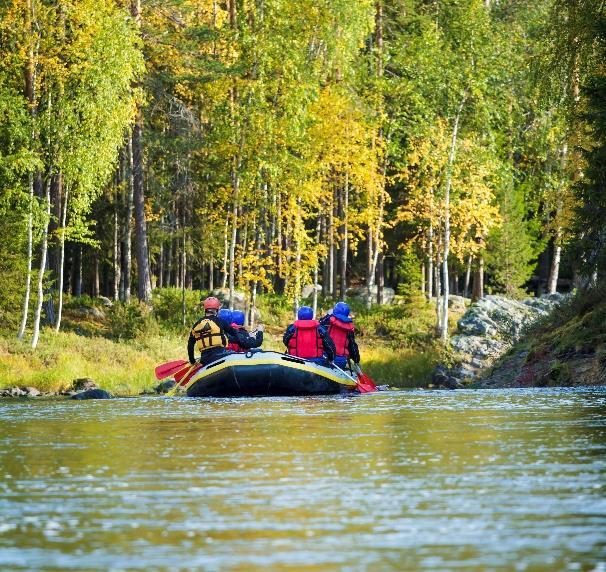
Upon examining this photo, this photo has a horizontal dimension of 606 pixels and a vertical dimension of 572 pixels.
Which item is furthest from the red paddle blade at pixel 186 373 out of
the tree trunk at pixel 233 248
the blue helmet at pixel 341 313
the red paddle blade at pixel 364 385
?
the tree trunk at pixel 233 248

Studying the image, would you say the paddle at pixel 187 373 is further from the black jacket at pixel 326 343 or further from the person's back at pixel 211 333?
the black jacket at pixel 326 343

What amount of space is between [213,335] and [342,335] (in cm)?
288

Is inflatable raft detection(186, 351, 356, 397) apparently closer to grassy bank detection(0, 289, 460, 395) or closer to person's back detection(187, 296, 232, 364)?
person's back detection(187, 296, 232, 364)

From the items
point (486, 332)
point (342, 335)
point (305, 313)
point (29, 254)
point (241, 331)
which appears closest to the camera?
point (305, 313)

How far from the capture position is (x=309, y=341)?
25766 mm

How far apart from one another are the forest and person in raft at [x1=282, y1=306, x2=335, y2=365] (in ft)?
32.3

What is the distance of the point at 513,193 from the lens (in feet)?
177

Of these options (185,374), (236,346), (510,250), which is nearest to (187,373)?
(185,374)

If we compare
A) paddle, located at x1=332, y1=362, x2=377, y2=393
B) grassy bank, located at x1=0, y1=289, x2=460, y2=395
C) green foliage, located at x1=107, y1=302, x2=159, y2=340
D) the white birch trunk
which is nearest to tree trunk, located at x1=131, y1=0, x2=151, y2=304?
grassy bank, located at x1=0, y1=289, x2=460, y2=395

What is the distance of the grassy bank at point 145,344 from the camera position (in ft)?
109

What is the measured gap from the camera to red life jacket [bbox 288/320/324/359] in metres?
25.7

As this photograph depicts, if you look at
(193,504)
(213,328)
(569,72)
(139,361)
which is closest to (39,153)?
(139,361)

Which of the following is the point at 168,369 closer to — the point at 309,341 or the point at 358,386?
the point at 309,341

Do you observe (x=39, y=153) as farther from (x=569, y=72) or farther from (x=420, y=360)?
(x=569, y=72)
